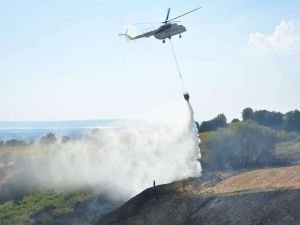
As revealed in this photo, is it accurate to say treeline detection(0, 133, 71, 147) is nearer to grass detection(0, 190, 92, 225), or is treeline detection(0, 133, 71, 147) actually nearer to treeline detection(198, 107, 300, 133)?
grass detection(0, 190, 92, 225)

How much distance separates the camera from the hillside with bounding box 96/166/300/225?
125ft

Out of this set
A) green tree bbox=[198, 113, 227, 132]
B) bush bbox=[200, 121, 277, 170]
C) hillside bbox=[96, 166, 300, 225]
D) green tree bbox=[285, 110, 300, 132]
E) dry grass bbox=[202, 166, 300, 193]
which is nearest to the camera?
hillside bbox=[96, 166, 300, 225]

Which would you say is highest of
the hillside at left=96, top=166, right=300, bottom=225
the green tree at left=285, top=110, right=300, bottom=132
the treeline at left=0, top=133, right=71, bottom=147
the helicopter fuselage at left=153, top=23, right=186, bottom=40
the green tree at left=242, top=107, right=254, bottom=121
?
the helicopter fuselage at left=153, top=23, right=186, bottom=40

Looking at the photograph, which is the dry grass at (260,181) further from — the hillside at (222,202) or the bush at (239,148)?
the bush at (239,148)

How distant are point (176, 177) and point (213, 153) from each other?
53.1ft

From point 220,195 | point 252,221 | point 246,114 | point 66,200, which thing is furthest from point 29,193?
point 246,114

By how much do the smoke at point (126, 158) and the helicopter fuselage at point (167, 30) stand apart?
8125 mm

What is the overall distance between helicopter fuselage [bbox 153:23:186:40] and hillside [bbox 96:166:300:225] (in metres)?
15.0

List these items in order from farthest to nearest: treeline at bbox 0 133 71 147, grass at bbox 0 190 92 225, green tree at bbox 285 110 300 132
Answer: green tree at bbox 285 110 300 132, treeline at bbox 0 133 71 147, grass at bbox 0 190 92 225

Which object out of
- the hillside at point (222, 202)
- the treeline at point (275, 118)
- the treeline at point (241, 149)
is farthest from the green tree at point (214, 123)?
the hillside at point (222, 202)

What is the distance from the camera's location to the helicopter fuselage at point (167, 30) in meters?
54.1

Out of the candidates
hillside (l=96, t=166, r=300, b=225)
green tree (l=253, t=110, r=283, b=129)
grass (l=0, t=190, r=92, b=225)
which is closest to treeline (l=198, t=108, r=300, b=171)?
grass (l=0, t=190, r=92, b=225)

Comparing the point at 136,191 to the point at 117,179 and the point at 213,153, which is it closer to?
the point at 117,179

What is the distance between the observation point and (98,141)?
85.1 metres
